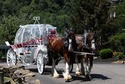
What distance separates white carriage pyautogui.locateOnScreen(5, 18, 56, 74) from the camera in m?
20.0

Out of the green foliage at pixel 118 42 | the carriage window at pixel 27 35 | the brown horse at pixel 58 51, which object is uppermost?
the carriage window at pixel 27 35

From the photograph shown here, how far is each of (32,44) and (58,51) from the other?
9.09ft

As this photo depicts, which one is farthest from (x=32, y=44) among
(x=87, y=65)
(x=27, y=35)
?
(x=87, y=65)

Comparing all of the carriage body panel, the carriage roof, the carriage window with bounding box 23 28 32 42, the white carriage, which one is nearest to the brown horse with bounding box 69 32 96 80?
the white carriage

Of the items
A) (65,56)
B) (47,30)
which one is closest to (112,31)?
(47,30)

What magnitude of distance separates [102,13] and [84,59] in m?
25.8

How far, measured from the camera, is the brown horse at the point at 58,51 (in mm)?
17328

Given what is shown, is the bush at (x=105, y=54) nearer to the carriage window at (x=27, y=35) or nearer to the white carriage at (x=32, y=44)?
the white carriage at (x=32, y=44)

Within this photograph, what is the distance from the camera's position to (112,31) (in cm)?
4431

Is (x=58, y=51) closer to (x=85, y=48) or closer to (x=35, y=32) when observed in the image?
(x=85, y=48)

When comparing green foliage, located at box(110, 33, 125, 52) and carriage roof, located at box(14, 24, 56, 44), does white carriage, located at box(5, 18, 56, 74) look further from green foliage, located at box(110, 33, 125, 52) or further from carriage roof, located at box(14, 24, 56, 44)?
green foliage, located at box(110, 33, 125, 52)

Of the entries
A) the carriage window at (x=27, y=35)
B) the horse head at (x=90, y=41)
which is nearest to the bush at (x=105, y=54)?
the carriage window at (x=27, y=35)

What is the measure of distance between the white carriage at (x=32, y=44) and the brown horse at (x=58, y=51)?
566mm

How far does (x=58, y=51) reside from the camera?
726 inches
